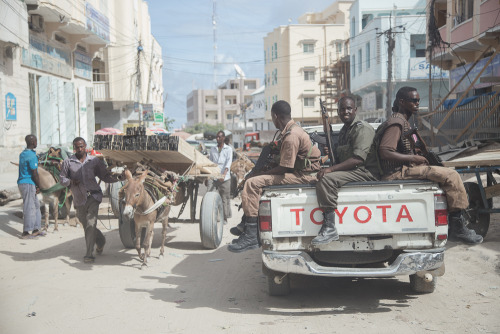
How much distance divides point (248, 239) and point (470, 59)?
787 inches

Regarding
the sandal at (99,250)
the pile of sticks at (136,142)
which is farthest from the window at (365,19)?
the sandal at (99,250)

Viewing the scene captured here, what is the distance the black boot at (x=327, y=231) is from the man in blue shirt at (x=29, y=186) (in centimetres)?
715

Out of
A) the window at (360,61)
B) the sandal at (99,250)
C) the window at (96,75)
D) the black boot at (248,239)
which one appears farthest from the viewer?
the window at (360,61)

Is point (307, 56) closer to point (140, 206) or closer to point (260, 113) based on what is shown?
point (260, 113)

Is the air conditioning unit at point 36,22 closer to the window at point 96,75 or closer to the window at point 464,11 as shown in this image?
the window at point 96,75

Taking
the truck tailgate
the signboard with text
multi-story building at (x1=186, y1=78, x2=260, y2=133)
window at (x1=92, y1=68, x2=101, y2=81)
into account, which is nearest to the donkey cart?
the truck tailgate

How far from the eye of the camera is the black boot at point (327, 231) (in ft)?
17.8

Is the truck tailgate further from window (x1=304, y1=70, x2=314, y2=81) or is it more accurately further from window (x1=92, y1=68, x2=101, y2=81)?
window (x1=304, y1=70, x2=314, y2=81)

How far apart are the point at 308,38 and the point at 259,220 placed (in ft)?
201

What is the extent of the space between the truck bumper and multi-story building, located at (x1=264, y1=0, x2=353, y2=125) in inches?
2302

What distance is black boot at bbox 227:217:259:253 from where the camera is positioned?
5.82 metres

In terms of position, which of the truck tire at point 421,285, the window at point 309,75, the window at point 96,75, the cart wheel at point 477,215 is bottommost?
the truck tire at point 421,285

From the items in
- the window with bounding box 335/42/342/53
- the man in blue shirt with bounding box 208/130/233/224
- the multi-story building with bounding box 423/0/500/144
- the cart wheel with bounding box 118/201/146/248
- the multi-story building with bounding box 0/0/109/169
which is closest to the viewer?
the cart wheel with bounding box 118/201/146/248

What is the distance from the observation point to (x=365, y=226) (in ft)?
18.2
